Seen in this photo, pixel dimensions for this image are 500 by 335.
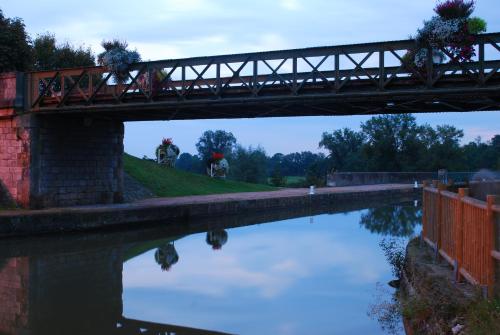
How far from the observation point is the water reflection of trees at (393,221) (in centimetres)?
2125

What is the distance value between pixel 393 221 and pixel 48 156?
13618 millimetres

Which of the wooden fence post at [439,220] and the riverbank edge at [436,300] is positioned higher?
the wooden fence post at [439,220]

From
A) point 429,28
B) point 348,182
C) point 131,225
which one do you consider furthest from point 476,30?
point 348,182

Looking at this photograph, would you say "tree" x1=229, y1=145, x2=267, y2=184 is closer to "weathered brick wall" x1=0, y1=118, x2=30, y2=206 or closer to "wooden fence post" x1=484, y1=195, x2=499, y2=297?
"weathered brick wall" x1=0, y1=118, x2=30, y2=206

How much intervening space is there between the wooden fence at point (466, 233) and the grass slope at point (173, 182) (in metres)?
21.2

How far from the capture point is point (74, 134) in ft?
71.6

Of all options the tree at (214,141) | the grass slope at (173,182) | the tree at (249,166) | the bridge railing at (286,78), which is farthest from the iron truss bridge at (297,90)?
the tree at (214,141)

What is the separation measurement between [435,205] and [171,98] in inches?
410

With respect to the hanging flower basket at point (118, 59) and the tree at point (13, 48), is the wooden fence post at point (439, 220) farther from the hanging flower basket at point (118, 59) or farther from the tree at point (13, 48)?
the tree at point (13, 48)

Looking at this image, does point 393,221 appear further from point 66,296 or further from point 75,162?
point 66,296

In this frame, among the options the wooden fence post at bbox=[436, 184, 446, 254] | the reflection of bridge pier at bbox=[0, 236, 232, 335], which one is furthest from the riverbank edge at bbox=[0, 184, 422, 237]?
the wooden fence post at bbox=[436, 184, 446, 254]

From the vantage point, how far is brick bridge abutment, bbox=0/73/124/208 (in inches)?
786

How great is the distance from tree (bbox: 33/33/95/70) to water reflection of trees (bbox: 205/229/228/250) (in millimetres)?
19977

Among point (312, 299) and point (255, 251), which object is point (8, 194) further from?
point (312, 299)
